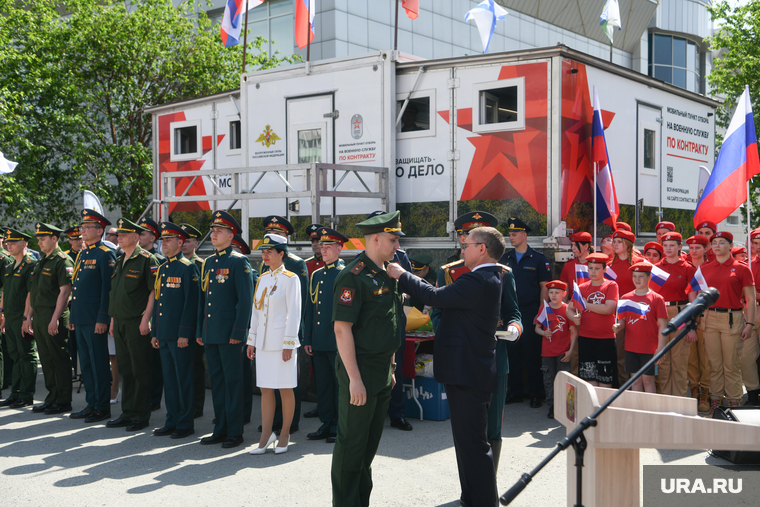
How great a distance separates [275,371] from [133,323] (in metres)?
2.08

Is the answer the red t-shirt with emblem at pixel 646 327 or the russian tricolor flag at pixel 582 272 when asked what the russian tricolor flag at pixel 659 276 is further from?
the russian tricolor flag at pixel 582 272

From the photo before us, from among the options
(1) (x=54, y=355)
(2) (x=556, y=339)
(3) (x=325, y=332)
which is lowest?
(1) (x=54, y=355)

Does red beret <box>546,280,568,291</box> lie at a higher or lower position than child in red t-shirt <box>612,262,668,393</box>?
higher

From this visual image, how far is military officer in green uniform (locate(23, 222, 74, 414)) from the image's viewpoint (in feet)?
25.1

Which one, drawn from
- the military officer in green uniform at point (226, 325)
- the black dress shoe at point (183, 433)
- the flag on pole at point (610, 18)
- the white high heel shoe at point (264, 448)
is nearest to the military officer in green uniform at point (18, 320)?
the black dress shoe at point (183, 433)

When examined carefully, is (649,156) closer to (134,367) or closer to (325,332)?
(325,332)

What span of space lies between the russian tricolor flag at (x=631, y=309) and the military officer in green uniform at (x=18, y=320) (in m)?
6.71

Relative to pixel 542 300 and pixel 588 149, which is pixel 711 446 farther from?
pixel 588 149

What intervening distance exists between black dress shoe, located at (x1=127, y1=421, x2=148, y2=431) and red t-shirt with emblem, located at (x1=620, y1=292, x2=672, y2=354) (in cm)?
493

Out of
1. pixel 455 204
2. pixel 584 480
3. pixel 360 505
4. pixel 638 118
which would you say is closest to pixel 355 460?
pixel 360 505

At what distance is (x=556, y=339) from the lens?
710 centimetres

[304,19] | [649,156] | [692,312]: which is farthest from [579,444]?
[304,19]

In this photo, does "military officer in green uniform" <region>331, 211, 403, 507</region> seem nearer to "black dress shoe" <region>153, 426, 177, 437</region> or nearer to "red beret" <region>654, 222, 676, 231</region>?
"black dress shoe" <region>153, 426, 177, 437</region>

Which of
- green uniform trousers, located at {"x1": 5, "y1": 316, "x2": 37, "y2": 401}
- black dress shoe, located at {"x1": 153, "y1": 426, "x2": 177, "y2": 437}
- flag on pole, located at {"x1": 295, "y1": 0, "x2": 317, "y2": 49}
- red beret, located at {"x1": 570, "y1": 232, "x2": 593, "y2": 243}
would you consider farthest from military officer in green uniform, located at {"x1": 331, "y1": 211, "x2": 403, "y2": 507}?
flag on pole, located at {"x1": 295, "y1": 0, "x2": 317, "y2": 49}
